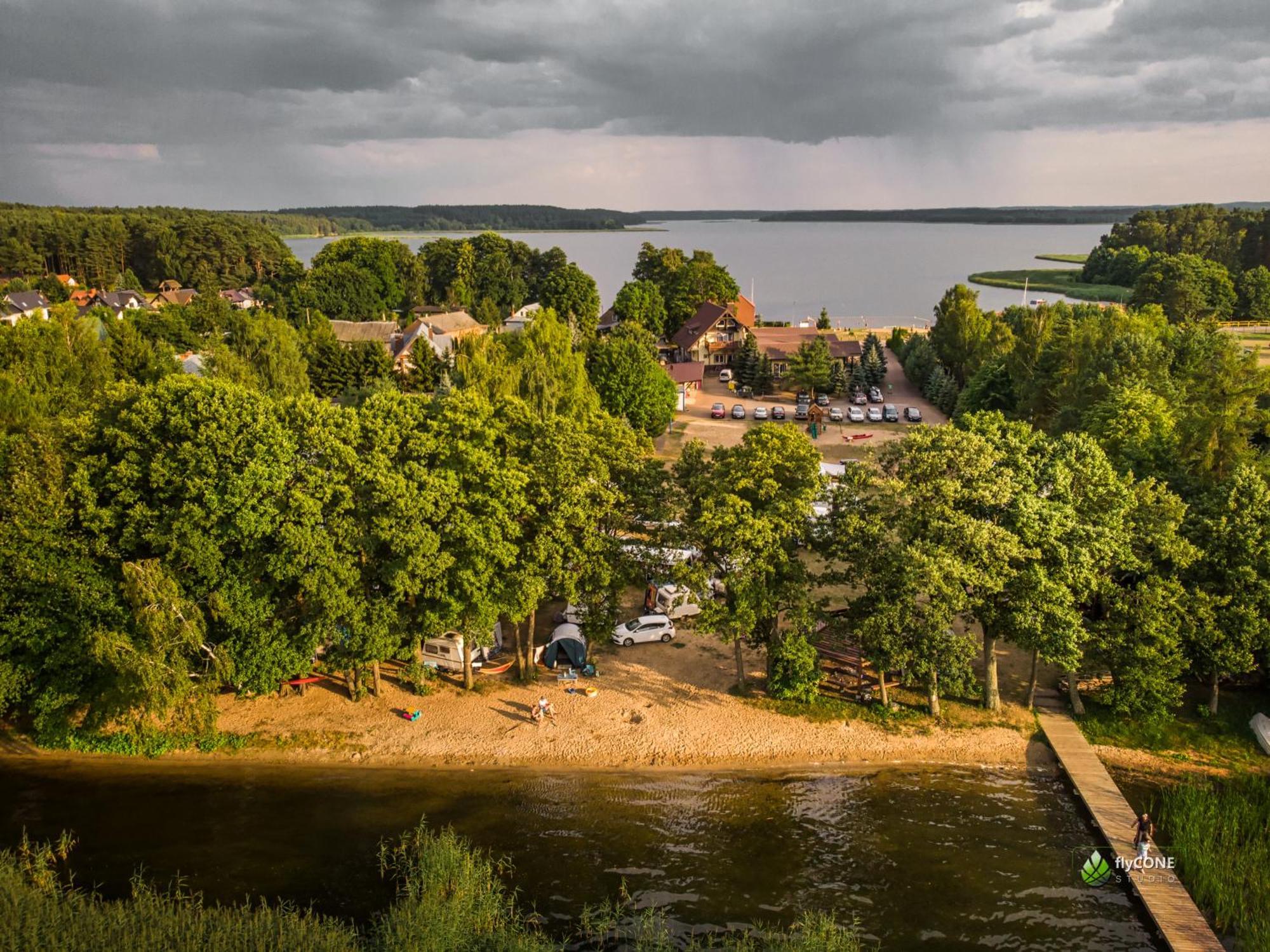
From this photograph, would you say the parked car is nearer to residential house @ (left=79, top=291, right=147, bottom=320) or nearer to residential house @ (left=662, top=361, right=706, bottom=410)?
residential house @ (left=662, top=361, right=706, bottom=410)

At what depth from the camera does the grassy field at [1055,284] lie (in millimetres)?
116125

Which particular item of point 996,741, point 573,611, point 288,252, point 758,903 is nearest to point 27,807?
point 573,611

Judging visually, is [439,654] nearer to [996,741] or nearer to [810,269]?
[996,741]

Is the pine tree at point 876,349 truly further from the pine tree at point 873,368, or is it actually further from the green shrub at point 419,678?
the green shrub at point 419,678

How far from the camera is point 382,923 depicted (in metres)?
15.3

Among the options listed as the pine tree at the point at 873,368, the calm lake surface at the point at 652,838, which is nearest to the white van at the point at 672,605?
the calm lake surface at the point at 652,838

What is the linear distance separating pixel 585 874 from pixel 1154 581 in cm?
1611

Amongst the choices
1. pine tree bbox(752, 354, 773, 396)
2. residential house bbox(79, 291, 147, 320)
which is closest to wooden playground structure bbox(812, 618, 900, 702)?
pine tree bbox(752, 354, 773, 396)

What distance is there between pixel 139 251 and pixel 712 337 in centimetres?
10597

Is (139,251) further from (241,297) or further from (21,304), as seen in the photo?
(21,304)

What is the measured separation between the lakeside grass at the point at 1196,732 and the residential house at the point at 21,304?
301ft

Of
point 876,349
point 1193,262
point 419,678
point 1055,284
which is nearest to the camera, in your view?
point 419,678

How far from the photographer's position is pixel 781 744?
71.5 ft

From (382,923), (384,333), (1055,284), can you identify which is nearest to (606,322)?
(384,333)
